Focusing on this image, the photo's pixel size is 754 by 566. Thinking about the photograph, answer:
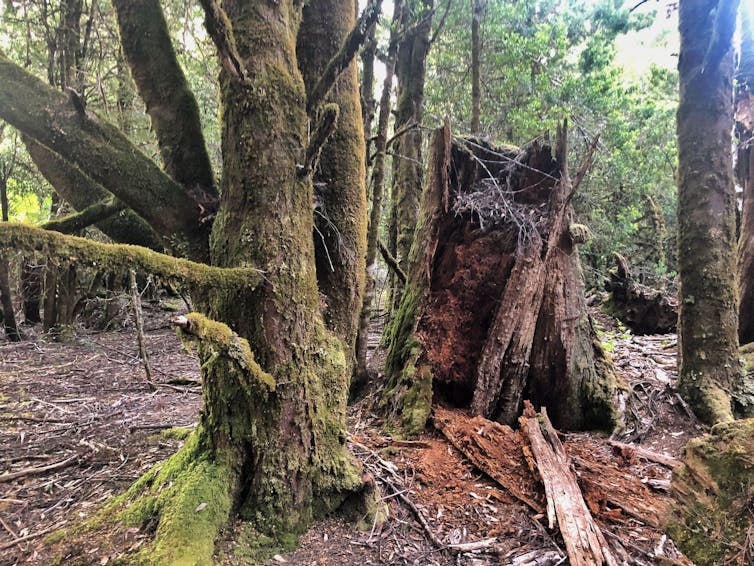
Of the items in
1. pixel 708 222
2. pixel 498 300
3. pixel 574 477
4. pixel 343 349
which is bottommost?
pixel 574 477

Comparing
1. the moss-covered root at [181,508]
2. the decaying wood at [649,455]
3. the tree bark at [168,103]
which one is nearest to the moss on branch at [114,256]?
the tree bark at [168,103]

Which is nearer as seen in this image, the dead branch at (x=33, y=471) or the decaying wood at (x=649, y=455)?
the dead branch at (x=33, y=471)

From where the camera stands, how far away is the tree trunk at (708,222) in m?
5.08

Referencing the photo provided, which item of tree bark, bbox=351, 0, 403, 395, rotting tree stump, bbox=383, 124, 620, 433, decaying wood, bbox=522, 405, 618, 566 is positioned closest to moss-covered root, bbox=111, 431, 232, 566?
decaying wood, bbox=522, 405, 618, 566

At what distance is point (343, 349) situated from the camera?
334cm

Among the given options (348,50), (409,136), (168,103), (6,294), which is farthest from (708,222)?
(6,294)

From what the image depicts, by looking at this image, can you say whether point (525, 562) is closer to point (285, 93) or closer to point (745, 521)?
point (745, 521)

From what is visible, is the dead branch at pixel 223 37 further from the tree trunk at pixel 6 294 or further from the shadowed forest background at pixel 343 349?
the tree trunk at pixel 6 294

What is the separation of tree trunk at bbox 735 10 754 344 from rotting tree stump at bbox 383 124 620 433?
3.73 metres

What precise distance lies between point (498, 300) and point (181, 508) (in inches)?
153

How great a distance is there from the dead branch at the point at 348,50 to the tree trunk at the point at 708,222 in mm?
4706

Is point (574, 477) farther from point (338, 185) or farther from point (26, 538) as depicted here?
point (26, 538)

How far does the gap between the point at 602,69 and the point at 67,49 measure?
11.6 metres

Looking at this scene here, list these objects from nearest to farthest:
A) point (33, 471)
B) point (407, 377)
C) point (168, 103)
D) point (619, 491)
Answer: point (168, 103) < point (33, 471) < point (619, 491) < point (407, 377)
